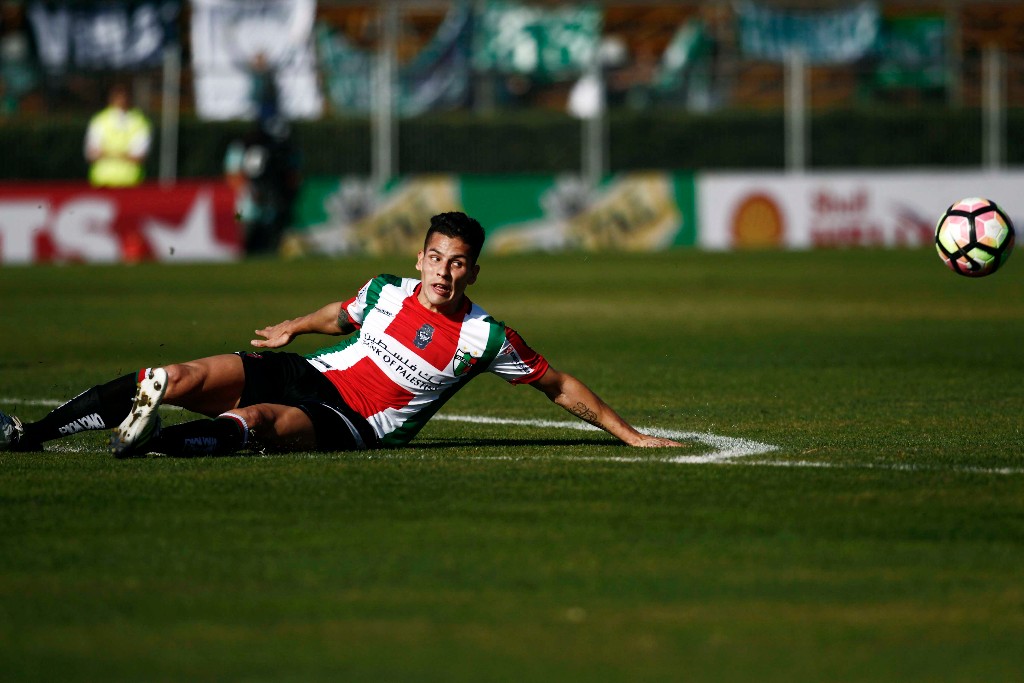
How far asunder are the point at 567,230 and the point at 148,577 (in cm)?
2324

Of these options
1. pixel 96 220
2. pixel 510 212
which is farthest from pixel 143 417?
pixel 510 212

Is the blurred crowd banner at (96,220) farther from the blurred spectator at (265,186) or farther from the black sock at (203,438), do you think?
the black sock at (203,438)

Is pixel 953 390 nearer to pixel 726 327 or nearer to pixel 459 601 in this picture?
pixel 726 327

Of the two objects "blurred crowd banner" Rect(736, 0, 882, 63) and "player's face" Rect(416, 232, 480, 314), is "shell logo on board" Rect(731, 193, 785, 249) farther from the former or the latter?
"player's face" Rect(416, 232, 480, 314)

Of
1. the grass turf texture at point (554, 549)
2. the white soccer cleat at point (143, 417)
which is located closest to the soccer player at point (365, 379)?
the grass turf texture at point (554, 549)

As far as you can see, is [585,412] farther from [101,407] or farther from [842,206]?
[842,206]

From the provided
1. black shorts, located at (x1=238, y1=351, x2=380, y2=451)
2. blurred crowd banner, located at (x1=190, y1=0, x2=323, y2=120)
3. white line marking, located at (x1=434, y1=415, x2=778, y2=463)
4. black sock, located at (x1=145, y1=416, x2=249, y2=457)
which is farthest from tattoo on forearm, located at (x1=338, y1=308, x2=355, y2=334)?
blurred crowd banner, located at (x1=190, y1=0, x2=323, y2=120)

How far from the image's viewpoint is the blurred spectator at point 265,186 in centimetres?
2752

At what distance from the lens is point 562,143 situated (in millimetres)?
32469

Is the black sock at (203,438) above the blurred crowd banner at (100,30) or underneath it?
underneath

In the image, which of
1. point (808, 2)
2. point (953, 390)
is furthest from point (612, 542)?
point (808, 2)

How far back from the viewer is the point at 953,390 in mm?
11609

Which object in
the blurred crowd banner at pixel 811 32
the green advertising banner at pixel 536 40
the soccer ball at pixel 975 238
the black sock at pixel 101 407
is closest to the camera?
the black sock at pixel 101 407

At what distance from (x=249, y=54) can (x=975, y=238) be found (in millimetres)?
21818
